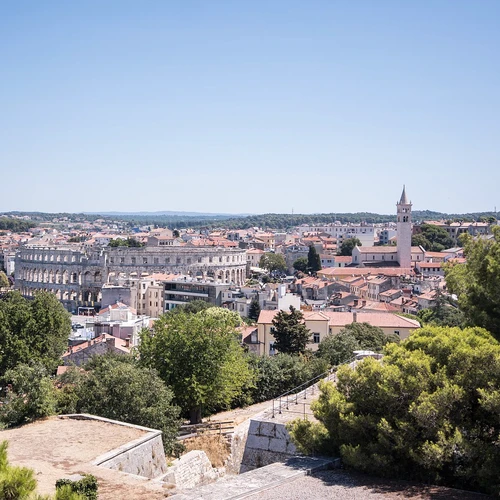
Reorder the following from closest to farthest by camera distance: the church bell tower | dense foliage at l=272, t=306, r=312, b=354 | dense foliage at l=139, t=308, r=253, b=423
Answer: dense foliage at l=139, t=308, r=253, b=423 → dense foliage at l=272, t=306, r=312, b=354 → the church bell tower

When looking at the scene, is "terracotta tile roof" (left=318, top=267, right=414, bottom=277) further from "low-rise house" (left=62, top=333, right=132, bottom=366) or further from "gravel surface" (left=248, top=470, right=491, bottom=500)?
"gravel surface" (left=248, top=470, right=491, bottom=500)

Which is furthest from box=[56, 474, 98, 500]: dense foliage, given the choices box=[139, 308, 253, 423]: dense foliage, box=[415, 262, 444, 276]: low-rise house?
box=[415, 262, 444, 276]: low-rise house

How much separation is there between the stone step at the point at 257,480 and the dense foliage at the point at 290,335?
2040 cm

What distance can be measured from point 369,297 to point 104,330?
37.0 metres

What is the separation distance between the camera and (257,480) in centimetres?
1041

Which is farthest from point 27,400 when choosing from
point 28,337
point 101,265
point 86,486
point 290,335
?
point 101,265

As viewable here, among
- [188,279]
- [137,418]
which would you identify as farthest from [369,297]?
[137,418]

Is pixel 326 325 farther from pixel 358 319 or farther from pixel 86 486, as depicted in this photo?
pixel 86 486

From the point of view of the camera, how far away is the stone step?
32.1 feet

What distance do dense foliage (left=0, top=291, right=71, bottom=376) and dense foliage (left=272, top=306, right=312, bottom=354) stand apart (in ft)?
33.7

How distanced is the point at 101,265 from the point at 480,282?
74406 millimetres

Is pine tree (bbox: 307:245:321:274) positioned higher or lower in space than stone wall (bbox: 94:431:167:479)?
lower

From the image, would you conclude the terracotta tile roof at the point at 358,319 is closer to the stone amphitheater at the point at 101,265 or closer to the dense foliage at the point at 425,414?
the dense foliage at the point at 425,414

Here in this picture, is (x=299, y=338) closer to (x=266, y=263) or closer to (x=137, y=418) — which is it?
(x=137, y=418)
